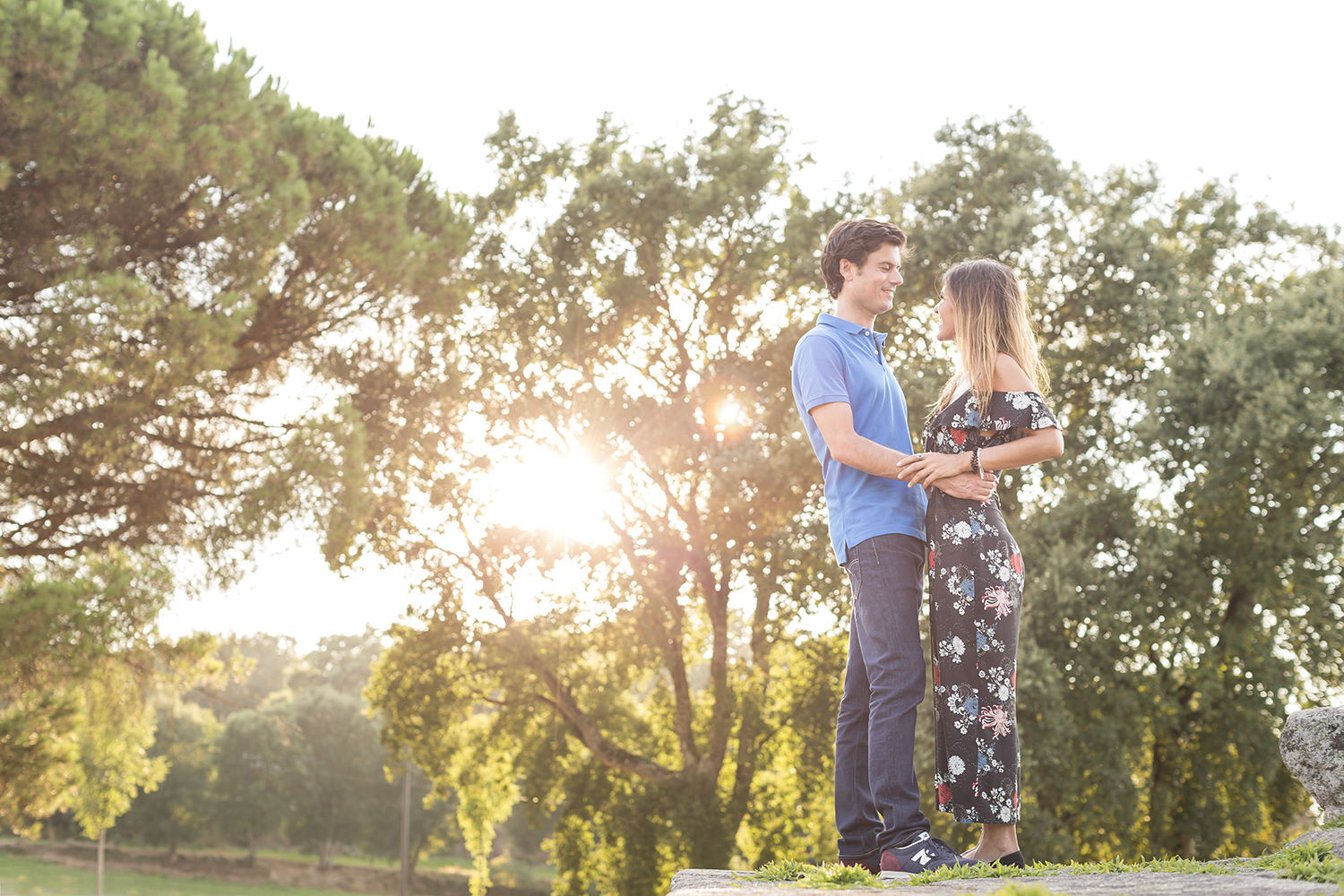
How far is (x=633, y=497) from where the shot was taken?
15.8 metres

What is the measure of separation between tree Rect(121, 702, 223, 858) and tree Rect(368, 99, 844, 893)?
23.8 meters

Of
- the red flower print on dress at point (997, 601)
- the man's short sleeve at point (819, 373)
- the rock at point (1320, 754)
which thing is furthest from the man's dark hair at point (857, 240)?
the rock at point (1320, 754)

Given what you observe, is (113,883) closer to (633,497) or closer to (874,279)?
(633,497)

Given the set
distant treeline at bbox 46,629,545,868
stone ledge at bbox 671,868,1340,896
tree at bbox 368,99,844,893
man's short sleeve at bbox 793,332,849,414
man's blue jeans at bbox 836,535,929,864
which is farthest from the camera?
distant treeline at bbox 46,629,545,868

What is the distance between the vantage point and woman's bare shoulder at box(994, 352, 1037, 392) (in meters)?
3.07

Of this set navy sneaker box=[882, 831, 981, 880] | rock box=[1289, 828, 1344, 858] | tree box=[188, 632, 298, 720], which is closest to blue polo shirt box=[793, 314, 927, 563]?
navy sneaker box=[882, 831, 981, 880]

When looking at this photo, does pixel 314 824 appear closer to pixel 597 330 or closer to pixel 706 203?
pixel 597 330

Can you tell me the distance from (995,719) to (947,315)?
1340mm

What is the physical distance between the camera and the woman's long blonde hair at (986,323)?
122 inches

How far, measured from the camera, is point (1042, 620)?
10703 millimetres

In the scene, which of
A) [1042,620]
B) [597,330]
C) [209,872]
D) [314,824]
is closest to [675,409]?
[597,330]

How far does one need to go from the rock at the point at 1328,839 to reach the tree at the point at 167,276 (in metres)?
9.17

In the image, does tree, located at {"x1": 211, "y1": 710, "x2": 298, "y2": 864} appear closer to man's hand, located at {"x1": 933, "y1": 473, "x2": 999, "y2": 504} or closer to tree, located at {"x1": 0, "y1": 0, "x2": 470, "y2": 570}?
tree, located at {"x1": 0, "y1": 0, "x2": 470, "y2": 570}

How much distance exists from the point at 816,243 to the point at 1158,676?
24.8ft
